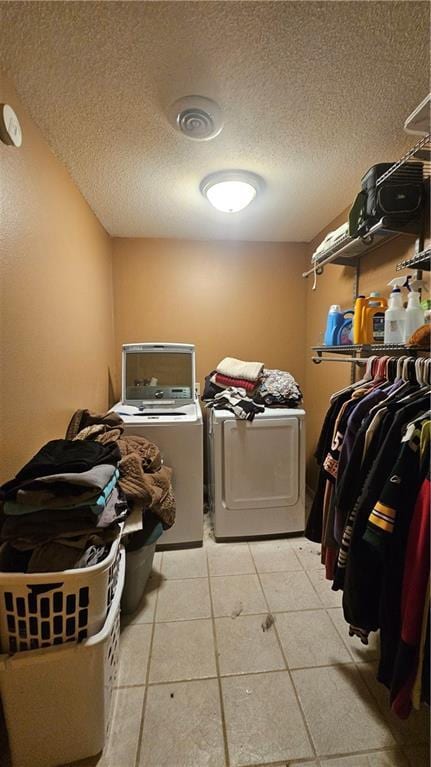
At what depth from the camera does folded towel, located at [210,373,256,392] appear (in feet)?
7.35

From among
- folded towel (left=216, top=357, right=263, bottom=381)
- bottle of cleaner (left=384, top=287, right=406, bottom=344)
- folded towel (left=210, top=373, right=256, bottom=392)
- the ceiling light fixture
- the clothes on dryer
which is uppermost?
the ceiling light fixture

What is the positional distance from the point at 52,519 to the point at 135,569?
76cm

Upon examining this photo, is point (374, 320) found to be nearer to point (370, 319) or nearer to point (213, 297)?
point (370, 319)

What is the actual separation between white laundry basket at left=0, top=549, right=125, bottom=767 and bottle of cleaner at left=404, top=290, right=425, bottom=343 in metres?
1.50

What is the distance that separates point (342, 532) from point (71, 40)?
5.96 feet

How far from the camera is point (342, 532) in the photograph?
112 centimetres

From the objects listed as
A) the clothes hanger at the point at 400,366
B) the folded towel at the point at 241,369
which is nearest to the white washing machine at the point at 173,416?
the folded towel at the point at 241,369

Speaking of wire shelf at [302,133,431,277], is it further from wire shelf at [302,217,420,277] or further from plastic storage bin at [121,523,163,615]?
plastic storage bin at [121,523,163,615]

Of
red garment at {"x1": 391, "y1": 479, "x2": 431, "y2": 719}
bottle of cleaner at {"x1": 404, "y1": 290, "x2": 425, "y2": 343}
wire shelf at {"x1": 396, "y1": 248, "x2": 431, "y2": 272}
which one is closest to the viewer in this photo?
red garment at {"x1": 391, "y1": 479, "x2": 431, "y2": 719}

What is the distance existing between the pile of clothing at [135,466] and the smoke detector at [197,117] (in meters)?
1.32

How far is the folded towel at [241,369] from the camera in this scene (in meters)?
2.23

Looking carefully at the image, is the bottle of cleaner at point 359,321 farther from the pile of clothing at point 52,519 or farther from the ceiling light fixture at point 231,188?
the pile of clothing at point 52,519

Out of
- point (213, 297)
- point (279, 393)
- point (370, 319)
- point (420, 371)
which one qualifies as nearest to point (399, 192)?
point (370, 319)

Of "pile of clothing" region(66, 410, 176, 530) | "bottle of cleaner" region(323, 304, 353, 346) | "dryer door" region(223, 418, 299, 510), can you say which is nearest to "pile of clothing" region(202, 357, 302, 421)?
"dryer door" region(223, 418, 299, 510)
